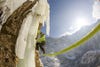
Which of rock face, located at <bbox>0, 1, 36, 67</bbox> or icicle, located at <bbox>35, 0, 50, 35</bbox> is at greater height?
icicle, located at <bbox>35, 0, 50, 35</bbox>

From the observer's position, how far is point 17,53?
20.1ft

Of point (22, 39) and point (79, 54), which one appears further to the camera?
point (79, 54)

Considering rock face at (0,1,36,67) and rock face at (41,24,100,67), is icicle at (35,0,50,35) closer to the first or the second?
rock face at (0,1,36,67)

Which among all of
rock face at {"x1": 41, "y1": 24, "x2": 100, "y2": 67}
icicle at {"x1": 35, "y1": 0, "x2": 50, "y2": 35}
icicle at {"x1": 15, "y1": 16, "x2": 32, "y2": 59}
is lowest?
rock face at {"x1": 41, "y1": 24, "x2": 100, "y2": 67}

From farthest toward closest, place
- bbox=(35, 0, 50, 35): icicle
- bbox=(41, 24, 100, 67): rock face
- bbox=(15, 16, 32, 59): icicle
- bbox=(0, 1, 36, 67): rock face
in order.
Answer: bbox=(41, 24, 100, 67): rock face, bbox=(35, 0, 50, 35): icicle, bbox=(15, 16, 32, 59): icicle, bbox=(0, 1, 36, 67): rock face

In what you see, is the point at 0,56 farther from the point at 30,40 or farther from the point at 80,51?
the point at 80,51

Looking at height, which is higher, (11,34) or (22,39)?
(11,34)

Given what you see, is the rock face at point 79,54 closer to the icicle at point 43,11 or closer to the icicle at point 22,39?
the icicle at point 43,11

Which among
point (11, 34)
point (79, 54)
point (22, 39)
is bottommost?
point (79, 54)

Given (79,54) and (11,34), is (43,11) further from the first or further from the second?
(79,54)

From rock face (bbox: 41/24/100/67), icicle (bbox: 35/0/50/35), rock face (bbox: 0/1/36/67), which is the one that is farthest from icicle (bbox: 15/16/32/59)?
rock face (bbox: 41/24/100/67)

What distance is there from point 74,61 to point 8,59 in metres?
117

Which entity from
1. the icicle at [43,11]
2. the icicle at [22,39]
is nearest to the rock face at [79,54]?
the icicle at [43,11]

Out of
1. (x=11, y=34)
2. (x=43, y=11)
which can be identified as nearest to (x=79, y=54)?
(x=43, y=11)
